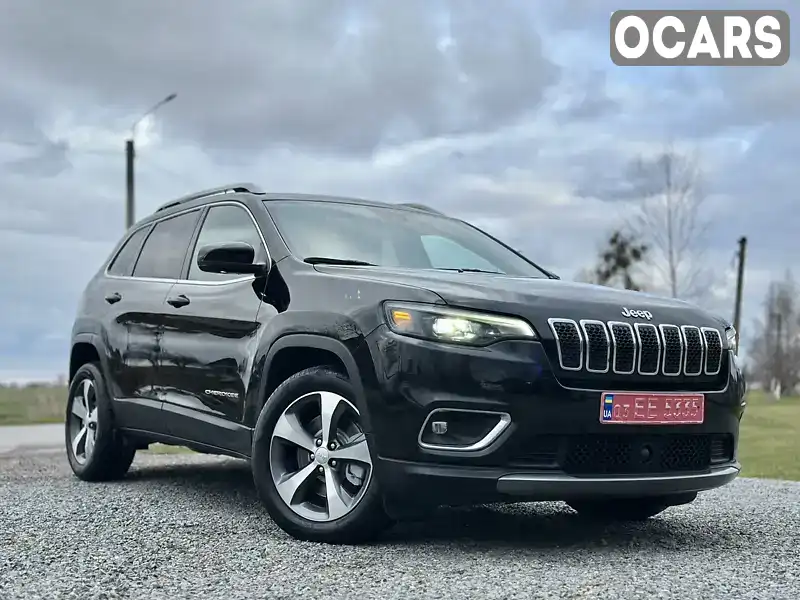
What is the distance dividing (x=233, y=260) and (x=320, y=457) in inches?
48.8

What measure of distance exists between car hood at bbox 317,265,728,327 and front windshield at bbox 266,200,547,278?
443 millimetres

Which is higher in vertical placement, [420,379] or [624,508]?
[420,379]

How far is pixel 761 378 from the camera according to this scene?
58.5 meters

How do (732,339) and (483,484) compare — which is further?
(732,339)

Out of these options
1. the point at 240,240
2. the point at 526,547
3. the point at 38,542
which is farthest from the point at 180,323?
the point at 526,547

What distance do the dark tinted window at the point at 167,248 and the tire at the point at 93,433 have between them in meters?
0.90

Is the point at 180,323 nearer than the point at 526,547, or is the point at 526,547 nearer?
the point at 526,547

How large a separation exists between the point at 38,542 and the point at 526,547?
2.34 metres

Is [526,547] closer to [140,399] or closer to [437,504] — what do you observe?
[437,504]

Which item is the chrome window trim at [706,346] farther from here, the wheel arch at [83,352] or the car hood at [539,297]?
the wheel arch at [83,352]

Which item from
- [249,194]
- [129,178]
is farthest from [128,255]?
[129,178]

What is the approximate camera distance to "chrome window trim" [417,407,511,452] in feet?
14.9

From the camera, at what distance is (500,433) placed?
4.55m

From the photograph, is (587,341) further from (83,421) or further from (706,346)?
(83,421)
